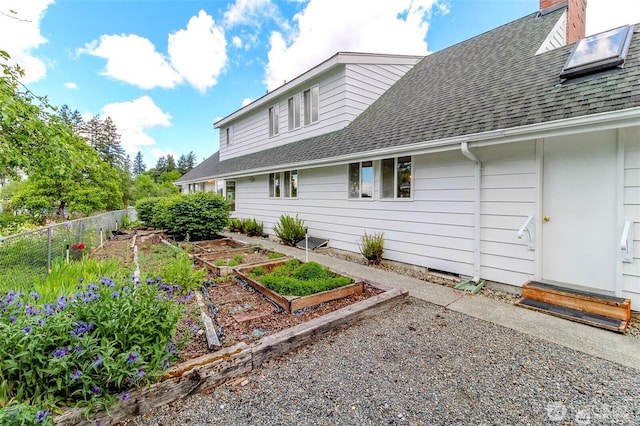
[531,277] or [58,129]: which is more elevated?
[58,129]

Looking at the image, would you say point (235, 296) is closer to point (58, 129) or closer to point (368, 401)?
point (368, 401)

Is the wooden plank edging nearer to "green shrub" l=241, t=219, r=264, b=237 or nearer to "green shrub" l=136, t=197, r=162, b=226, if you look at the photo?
"green shrub" l=241, t=219, r=264, b=237

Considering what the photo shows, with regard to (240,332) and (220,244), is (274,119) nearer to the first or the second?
(220,244)

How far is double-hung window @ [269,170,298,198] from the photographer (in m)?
10.0

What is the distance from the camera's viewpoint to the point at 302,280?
480 cm

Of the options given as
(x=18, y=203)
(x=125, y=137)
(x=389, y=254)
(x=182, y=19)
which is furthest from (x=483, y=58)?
(x=125, y=137)

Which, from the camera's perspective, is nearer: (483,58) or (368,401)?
(368,401)

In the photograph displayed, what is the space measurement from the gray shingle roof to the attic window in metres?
0.15

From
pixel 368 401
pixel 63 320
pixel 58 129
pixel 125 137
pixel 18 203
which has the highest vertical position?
pixel 125 137

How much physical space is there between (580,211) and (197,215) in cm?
984

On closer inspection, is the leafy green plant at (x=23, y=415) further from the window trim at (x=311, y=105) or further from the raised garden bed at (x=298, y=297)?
the window trim at (x=311, y=105)

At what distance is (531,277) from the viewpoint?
4.57m

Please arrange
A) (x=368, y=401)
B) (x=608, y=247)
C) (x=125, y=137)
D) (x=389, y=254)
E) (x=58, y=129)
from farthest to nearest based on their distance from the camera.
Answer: (x=125, y=137) < (x=389, y=254) < (x=58, y=129) < (x=608, y=247) < (x=368, y=401)

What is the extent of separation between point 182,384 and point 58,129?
448cm
